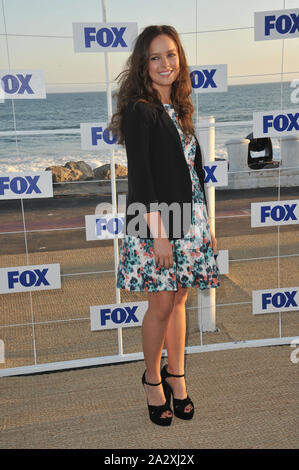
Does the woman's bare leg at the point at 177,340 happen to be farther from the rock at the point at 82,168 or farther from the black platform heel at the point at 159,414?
the rock at the point at 82,168

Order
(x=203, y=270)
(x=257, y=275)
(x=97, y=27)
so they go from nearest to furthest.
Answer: (x=203, y=270) → (x=97, y=27) → (x=257, y=275)

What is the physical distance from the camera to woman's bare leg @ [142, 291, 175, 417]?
2.26 m

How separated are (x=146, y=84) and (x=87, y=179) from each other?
13.0 metres

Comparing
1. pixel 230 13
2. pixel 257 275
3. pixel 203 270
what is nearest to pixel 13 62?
Result: pixel 230 13

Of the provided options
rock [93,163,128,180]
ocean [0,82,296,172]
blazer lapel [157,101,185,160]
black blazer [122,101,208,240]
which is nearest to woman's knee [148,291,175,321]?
black blazer [122,101,208,240]

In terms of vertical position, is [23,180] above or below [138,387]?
above

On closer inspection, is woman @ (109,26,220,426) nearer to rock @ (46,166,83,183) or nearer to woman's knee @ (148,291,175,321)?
woman's knee @ (148,291,175,321)

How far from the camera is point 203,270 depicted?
7.49 feet

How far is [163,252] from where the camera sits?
82.7 inches

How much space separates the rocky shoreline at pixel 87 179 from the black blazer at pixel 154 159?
29.4 ft

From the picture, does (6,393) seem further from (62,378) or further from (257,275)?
(257,275)

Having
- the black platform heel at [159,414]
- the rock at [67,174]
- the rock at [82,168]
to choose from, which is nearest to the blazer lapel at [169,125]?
the black platform heel at [159,414]

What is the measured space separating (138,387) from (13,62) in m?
30.7

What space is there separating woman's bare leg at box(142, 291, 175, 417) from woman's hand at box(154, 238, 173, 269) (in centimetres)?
18
